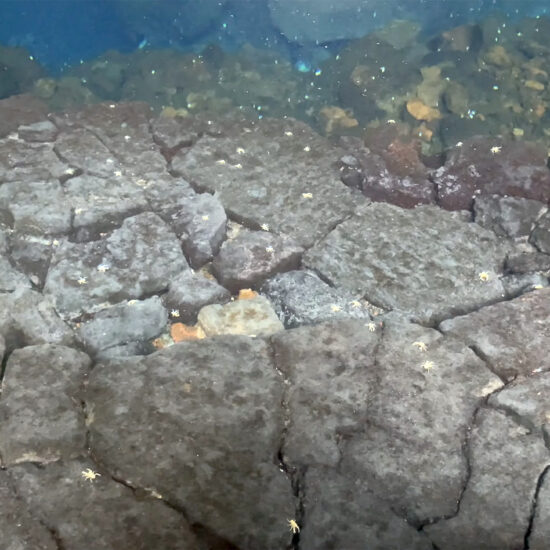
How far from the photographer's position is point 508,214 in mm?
5812

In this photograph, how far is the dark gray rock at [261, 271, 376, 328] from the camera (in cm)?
457

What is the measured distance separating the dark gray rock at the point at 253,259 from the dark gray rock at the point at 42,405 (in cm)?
163

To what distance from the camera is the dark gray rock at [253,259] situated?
501 cm

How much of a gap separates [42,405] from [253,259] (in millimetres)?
2358

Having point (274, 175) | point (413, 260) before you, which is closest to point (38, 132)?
point (274, 175)

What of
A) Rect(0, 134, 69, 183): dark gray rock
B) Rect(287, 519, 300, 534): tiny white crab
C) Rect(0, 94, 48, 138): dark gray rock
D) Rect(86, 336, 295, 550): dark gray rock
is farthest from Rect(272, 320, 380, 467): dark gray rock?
Rect(0, 94, 48, 138): dark gray rock

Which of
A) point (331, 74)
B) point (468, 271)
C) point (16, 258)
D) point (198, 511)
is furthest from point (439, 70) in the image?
point (198, 511)

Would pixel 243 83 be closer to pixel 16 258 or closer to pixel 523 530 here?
pixel 16 258

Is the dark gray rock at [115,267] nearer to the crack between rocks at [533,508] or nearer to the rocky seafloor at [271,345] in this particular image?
the rocky seafloor at [271,345]

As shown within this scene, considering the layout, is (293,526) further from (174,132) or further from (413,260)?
(174,132)

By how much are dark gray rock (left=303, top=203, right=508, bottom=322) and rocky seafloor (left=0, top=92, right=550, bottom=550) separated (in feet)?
0.08

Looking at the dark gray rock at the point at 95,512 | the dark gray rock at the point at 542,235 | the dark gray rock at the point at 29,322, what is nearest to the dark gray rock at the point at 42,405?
the dark gray rock at the point at 95,512

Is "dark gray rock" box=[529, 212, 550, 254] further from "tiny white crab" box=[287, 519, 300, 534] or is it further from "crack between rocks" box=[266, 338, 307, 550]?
"tiny white crab" box=[287, 519, 300, 534]

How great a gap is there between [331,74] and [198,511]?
9475 millimetres
